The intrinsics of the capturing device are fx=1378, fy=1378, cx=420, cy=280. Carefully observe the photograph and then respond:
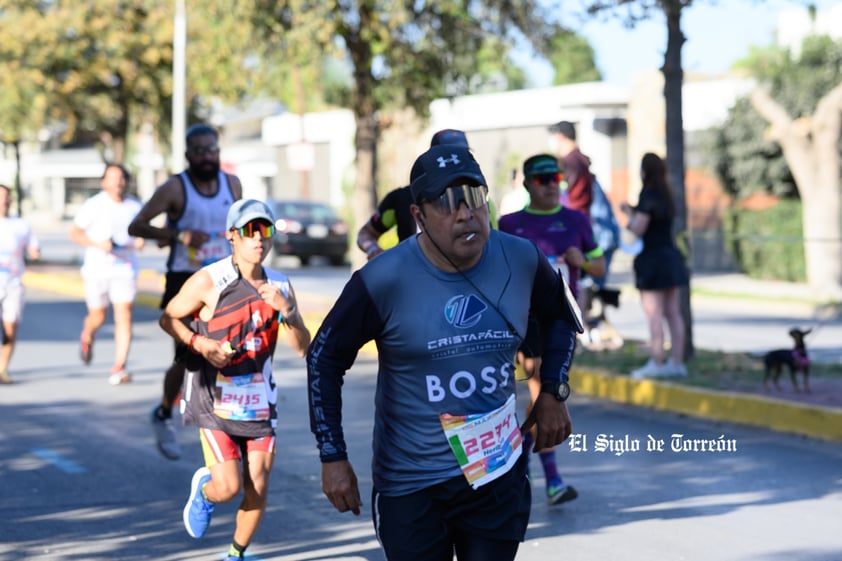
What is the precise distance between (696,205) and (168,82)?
13.1m

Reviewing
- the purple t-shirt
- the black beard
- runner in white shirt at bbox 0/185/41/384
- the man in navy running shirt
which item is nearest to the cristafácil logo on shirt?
the man in navy running shirt

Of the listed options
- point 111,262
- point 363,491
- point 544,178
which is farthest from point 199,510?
point 111,262

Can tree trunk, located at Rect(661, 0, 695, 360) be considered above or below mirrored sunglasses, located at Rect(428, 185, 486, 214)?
above

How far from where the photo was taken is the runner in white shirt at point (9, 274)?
12.5m

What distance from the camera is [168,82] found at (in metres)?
33.7

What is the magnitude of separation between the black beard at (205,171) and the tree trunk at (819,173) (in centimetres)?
1624

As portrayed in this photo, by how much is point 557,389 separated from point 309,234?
27717mm

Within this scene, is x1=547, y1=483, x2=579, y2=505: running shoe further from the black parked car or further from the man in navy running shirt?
the black parked car

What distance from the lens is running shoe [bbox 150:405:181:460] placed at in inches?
328

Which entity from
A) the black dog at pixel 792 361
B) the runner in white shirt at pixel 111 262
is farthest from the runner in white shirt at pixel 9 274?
the black dog at pixel 792 361

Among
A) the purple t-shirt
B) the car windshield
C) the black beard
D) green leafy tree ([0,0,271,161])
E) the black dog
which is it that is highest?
green leafy tree ([0,0,271,161])

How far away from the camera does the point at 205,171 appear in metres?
8.77

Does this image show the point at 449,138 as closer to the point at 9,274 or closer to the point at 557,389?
the point at 557,389

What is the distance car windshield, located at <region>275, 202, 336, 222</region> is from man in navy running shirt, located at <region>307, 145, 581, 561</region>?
27.8 metres
